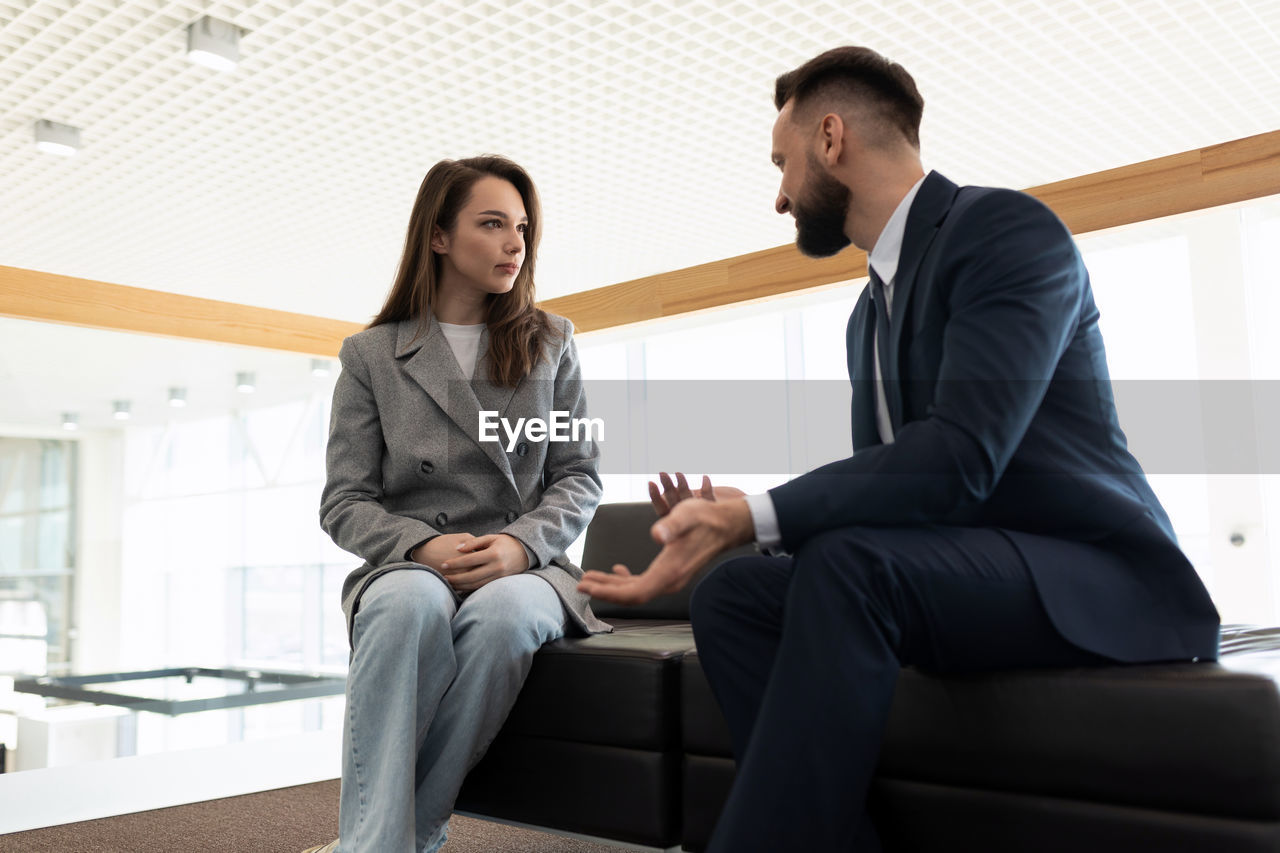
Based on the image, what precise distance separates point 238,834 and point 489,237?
1.61 metres

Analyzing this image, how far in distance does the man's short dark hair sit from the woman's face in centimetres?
78

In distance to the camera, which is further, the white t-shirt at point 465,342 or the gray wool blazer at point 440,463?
the white t-shirt at point 465,342

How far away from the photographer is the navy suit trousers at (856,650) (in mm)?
1085

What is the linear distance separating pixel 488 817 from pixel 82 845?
1246 millimetres

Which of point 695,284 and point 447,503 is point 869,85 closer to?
point 447,503

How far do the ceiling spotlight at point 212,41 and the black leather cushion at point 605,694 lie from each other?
1535 millimetres

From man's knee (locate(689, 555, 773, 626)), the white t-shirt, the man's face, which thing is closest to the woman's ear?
the white t-shirt

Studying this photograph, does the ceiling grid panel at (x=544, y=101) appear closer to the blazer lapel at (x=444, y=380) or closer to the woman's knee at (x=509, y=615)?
the blazer lapel at (x=444, y=380)

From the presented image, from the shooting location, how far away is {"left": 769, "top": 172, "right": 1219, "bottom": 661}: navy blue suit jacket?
1185mm

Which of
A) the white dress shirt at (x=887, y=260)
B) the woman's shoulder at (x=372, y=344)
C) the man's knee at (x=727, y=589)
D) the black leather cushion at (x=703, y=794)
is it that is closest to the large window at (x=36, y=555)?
the woman's shoulder at (x=372, y=344)

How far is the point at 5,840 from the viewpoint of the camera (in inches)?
105

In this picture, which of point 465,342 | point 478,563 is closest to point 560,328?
point 465,342

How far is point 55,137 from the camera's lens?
285cm

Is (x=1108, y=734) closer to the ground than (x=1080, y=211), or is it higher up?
closer to the ground
